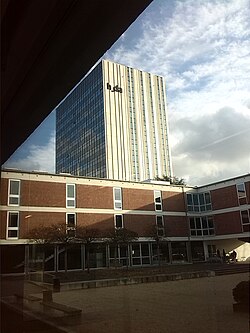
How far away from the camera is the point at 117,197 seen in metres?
1.06

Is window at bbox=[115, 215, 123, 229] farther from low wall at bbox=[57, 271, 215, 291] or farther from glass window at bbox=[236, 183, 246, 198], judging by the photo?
glass window at bbox=[236, 183, 246, 198]

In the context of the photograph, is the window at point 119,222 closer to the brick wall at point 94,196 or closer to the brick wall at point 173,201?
the brick wall at point 94,196

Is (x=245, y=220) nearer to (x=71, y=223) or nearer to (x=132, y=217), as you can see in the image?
(x=132, y=217)

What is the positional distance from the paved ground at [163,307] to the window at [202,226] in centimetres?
12

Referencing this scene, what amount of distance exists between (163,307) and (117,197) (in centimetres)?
35

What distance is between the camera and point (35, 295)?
1.55 metres

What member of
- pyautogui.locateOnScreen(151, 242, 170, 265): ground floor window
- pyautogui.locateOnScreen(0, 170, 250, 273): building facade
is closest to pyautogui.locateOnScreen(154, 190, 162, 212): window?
pyautogui.locateOnScreen(0, 170, 250, 273): building facade

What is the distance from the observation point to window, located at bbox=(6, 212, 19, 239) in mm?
1457

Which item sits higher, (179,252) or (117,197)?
(117,197)

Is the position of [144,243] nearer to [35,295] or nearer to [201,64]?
[201,64]

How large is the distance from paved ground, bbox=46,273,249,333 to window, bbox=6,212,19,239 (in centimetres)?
40

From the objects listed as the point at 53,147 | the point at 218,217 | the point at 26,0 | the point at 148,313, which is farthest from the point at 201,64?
the point at 26,0

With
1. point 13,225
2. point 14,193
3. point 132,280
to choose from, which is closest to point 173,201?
point 132,280

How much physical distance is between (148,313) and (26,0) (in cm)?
134
